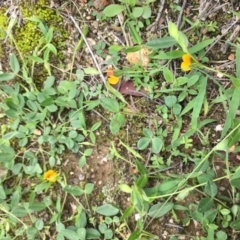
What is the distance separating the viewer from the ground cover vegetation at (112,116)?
2.09 meters

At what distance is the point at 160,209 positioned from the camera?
2.05 meters

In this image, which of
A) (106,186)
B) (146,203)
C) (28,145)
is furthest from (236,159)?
(28,145)

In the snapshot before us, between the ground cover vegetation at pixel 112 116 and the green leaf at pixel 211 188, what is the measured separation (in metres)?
0.07

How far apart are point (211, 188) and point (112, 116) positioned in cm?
53

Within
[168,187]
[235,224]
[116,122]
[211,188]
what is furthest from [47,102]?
[235,224]

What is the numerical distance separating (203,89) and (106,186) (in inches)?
22.9

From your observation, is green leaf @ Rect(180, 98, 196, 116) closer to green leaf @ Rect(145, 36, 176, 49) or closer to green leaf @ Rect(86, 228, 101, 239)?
green leaf @ Rect(145, 36, 176, 49)

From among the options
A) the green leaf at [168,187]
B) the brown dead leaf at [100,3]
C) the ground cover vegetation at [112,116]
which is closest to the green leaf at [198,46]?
the ground cover vegetation at [112,116]

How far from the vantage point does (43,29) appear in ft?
7.34

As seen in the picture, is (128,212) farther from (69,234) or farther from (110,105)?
(110,105)

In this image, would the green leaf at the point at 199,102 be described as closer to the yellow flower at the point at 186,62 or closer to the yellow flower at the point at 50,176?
the yellow flower at the point at 186,62

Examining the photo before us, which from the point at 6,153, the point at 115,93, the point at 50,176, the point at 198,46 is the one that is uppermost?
the point at 198,46

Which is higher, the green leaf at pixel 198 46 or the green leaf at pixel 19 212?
the green leaf at pixel 198 46

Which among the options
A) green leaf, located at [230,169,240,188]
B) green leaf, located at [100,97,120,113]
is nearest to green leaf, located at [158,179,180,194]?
green leaf, located at [230,169,240,188]
